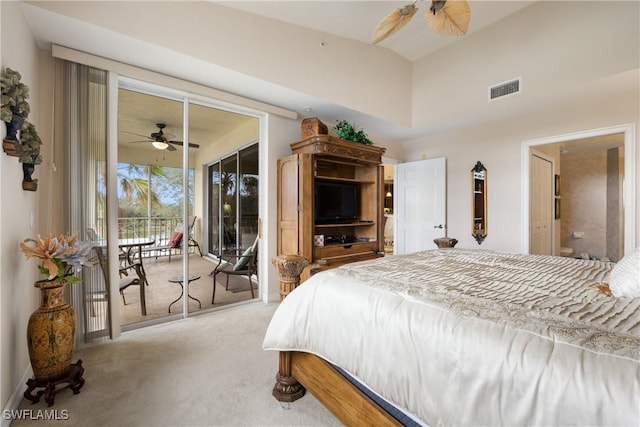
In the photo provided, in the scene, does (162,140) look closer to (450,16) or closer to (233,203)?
(233,203)

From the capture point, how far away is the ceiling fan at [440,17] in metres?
2.17

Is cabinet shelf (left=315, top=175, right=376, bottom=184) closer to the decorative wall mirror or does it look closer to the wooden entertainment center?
the wooden entertainment center

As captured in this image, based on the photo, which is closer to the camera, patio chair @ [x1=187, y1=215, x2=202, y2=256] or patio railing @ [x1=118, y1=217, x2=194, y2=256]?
patio railing @ [x1=118, y1=217, x2=194, y2=256]

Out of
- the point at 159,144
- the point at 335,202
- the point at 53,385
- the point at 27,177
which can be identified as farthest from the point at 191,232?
the point at 335,202

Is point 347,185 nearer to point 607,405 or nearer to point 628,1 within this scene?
point 628,1

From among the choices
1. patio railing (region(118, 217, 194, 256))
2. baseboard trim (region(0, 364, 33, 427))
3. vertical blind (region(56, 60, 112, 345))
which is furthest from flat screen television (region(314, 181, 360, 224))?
baseboard trim (region(0, 364, 33, 427))

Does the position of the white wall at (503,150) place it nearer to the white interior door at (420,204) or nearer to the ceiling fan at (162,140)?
the white interior door at (420,204)

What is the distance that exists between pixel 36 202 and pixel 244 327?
2019 mm

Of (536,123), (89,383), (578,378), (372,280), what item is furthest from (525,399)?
(536,123)

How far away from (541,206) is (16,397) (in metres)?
6.04

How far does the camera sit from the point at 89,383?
1900 mm

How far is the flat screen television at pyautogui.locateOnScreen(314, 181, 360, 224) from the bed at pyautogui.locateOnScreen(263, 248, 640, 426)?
2.17m

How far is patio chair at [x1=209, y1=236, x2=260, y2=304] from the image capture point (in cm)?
349

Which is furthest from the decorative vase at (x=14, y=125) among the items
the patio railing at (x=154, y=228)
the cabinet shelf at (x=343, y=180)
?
the cabinet shelf at (x=343, y=180)
